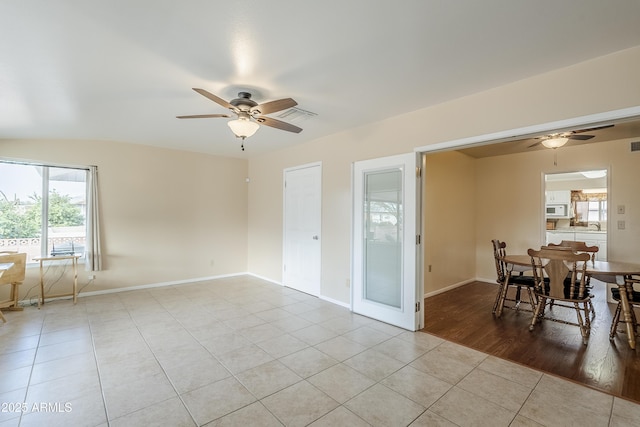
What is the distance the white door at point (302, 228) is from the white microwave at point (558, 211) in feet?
21.6

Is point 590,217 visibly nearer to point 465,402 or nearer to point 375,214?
point 375,214

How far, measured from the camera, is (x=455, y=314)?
150 inches

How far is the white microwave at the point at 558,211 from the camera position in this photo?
7105 mm

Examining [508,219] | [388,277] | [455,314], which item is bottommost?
[455,314]

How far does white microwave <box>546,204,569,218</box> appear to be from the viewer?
7.11m

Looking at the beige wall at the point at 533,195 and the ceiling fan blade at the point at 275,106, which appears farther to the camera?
the beige wall at the point at 533,195

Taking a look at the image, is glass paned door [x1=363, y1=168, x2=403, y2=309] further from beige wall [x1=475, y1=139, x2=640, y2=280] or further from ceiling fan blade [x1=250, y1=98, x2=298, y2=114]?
beige wall [x1=475, y1=139, x2=640, y2=280]

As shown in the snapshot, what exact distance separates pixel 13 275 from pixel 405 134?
5.29 m

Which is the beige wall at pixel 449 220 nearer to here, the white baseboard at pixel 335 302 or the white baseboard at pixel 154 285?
the white baseboard at pixel 335 302

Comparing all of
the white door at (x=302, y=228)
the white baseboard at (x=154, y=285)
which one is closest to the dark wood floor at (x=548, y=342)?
the white door at (x=302, y=228)

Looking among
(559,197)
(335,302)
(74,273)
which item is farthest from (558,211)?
(74,273)

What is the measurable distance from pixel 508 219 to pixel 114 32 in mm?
6323

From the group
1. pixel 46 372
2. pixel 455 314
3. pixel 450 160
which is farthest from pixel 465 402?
pixel 450 160

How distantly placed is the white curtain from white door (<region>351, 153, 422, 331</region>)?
Answer: 4098mm
